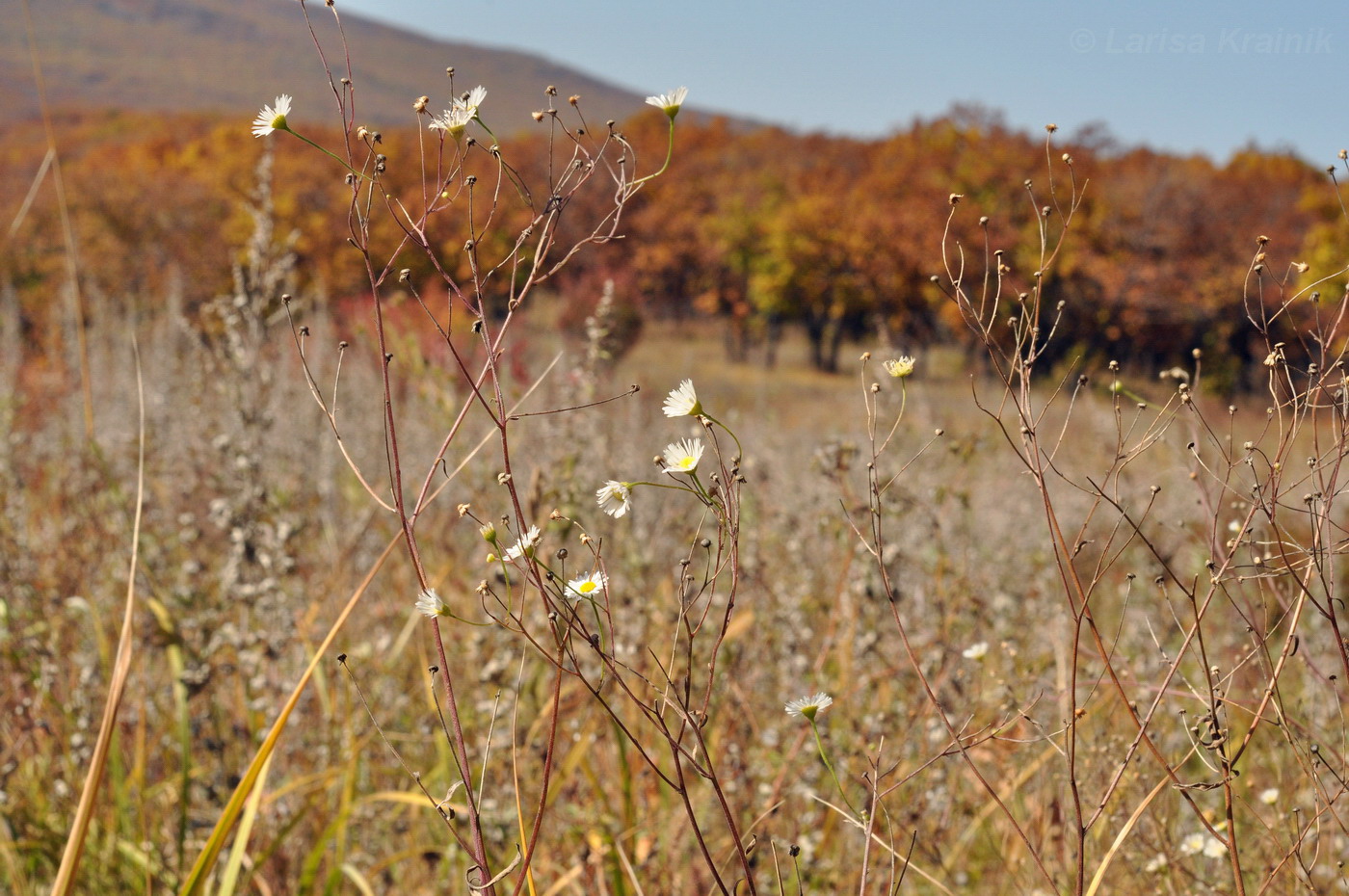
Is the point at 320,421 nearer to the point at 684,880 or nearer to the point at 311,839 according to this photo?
the point at 311,839

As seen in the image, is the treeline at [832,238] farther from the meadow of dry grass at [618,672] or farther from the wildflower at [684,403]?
the wildflower at [684,403]

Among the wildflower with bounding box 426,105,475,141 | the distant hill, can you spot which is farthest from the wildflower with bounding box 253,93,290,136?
the distant hill

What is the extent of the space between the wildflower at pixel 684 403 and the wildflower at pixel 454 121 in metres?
0.37

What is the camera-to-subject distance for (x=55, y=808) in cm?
251

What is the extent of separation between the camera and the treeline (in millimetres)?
28125

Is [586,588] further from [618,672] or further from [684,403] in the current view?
[618,672]

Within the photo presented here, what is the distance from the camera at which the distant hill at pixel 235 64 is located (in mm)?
116000

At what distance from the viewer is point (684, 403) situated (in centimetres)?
108

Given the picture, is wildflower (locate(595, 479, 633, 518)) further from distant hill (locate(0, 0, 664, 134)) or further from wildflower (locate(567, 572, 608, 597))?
distant hill (locate(0, 0, 664, 134))

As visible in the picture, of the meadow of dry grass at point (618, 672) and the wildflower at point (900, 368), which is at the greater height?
the wildflower at point (900, 368)

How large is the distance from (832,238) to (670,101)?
33804 mm

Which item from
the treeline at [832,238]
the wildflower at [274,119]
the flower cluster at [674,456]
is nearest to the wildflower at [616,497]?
the flower cluster at [674,456]

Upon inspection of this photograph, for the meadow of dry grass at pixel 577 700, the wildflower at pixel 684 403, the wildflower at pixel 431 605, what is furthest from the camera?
the meadow of dry grass at pixel 577 700

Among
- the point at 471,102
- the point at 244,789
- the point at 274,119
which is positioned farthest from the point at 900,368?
the point at 244,789
